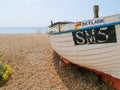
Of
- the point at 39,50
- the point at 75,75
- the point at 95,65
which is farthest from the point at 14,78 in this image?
the point at 39,50

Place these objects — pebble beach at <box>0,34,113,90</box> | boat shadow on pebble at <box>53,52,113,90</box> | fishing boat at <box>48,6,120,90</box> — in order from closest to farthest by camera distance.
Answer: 1. fishing boat at <box>48,6,120,90</box>
2. boat shadow on pebble at <box>53,52,113,90</box>
3. pebble beach at <box>0,34,113,90</box>

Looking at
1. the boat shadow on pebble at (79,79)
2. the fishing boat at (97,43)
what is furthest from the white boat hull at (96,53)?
the boat shadow on pebble at (79,79)

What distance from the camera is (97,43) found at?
6684 mm

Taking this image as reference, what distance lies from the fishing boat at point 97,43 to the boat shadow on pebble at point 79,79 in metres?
0.51

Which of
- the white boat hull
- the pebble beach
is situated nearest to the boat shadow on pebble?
the pebble beach

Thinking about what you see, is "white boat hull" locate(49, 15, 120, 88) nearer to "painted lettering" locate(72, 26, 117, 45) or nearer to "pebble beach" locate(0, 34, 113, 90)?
"painted lettering" locate(72, 26, 117, 45)

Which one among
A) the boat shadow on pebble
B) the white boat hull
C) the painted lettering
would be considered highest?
the painted lettering

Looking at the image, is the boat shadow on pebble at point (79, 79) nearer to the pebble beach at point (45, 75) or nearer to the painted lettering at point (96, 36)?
the pebble beach at point (45, 75)

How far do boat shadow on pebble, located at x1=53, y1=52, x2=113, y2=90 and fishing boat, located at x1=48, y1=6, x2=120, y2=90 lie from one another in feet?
1.66

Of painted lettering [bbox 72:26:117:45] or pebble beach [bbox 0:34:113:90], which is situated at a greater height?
painted lettering [bbox 72:26:117:45]

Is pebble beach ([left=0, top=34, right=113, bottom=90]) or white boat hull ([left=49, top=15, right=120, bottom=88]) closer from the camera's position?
white boat hull ([left=49, top=15, right=120, bottom=88])

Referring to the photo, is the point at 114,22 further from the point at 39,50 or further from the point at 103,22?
the point at 39,50

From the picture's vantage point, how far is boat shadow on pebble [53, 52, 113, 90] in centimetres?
774

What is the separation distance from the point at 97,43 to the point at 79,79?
196 centimetres
